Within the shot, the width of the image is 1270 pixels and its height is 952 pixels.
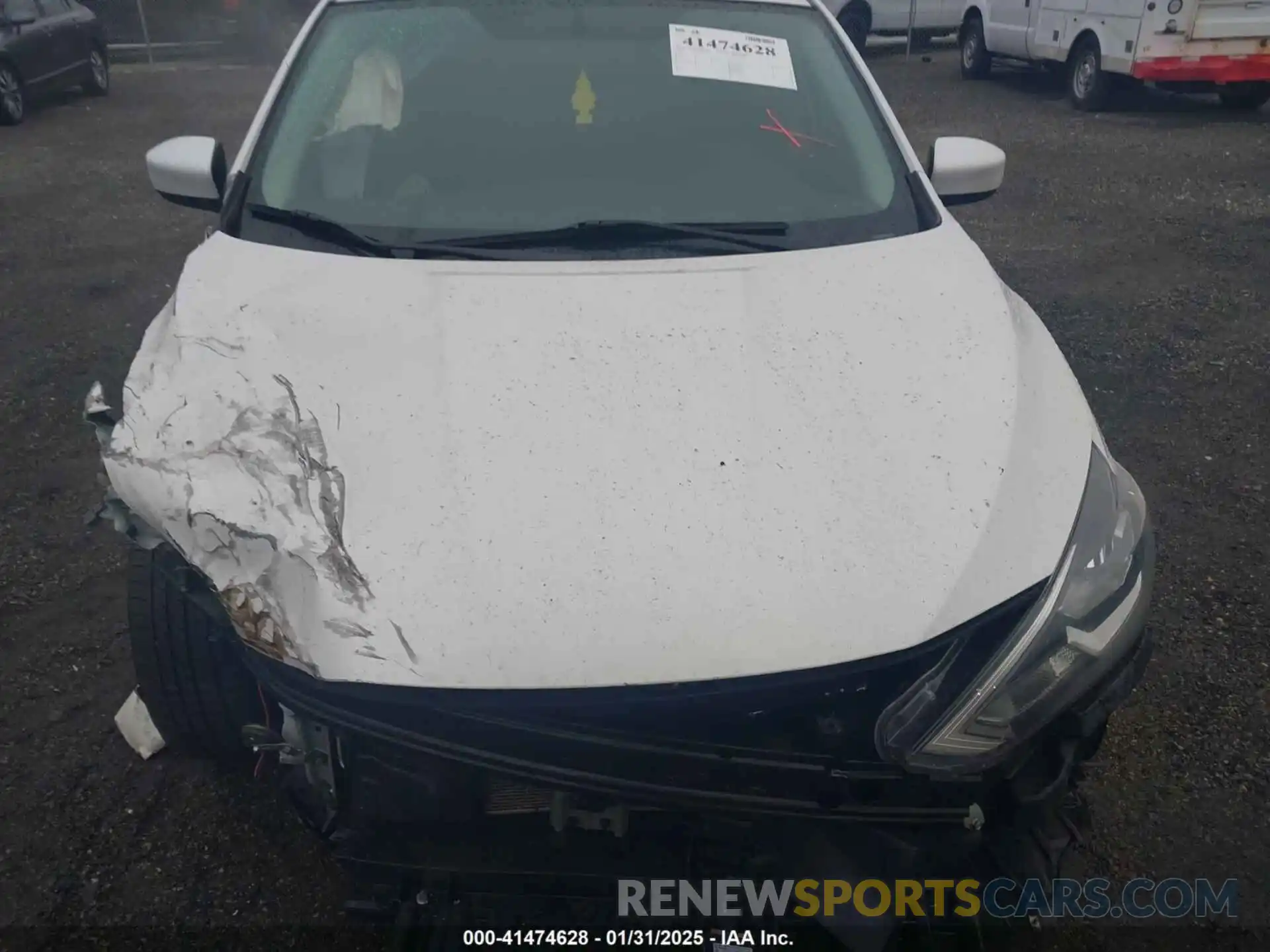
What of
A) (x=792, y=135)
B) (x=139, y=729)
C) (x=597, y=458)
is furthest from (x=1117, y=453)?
(x=139, y=729)

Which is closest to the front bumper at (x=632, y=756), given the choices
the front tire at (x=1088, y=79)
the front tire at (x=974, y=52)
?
the front tire at (x=1088, y=79)

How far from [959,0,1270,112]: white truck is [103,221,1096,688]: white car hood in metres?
9.45

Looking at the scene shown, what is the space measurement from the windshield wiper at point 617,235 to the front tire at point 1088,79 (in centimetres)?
1013

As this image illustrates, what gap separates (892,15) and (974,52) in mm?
3112

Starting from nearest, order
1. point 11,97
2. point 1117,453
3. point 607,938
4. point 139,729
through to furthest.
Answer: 1. point 607,938
2. point 139,729
3. point 1117,453
4. point 11,97

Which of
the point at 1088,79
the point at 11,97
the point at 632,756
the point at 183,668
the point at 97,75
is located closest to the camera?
the point at 632,756

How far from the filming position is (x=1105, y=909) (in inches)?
87.4

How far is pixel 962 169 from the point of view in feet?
9.75

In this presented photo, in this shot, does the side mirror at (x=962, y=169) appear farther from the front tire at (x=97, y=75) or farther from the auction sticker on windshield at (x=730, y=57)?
the front tire at (x=97, y=75)

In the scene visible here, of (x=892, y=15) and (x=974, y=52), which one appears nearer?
(x=974, y=52)

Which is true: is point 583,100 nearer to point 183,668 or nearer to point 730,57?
point 730,57

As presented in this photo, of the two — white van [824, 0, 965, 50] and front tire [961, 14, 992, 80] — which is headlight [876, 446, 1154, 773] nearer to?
front tire [961, 14, 992, 80]

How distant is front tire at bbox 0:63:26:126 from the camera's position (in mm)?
10430

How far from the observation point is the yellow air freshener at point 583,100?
2.69m
